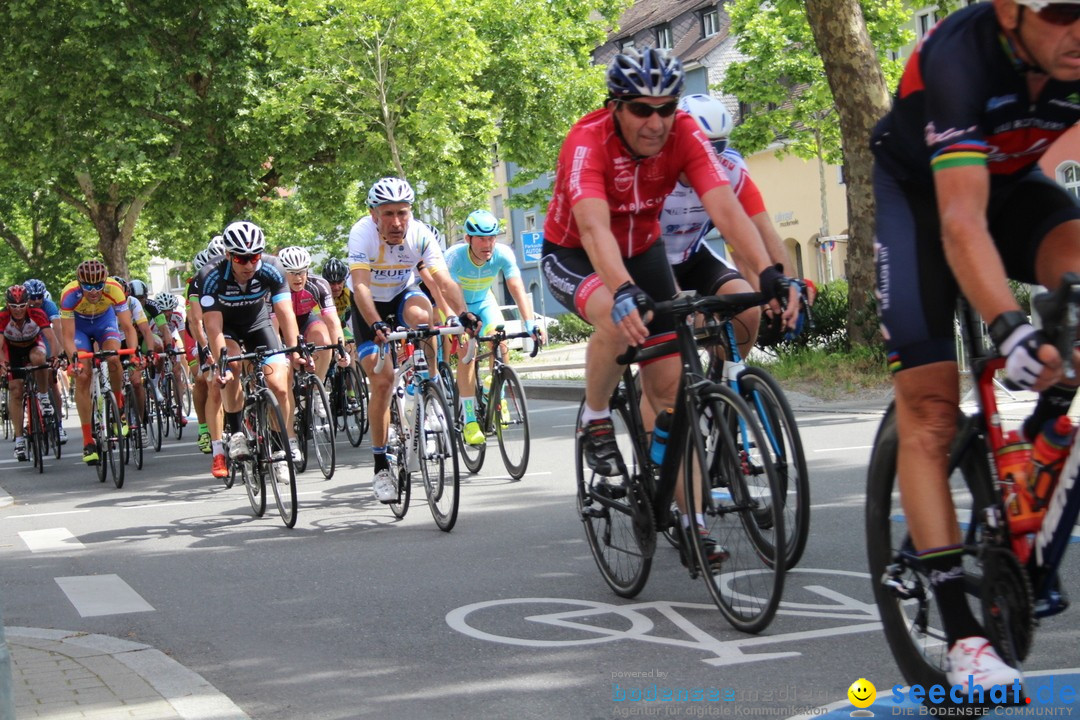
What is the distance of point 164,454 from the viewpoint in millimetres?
16625

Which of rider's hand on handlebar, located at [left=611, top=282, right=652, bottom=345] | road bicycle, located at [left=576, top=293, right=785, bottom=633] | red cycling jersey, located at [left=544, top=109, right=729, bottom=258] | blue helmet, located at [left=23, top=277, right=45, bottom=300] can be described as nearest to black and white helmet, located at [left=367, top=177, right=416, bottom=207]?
red cycling jersey, located at [left=544, top=109, right=729, bottom=258]

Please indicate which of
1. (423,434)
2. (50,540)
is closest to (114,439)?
(50,540)

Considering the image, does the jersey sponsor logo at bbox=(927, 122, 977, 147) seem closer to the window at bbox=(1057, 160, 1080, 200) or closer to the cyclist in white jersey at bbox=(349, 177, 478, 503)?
the cyclist in white jersey at bbox=(349, 177, 478, 503)

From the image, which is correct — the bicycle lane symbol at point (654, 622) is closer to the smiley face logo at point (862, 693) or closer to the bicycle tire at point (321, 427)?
the smiley face logo at point (862, 693)

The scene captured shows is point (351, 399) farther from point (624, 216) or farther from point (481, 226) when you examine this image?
point (624, 216)

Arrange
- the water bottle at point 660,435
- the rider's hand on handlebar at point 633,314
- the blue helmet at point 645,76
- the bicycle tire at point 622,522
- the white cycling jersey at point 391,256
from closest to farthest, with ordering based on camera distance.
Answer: the rider's hand on handlebar at point 633,314, the blue helmet at point 645,76, the water bottle at point 660,435, the bicycle tire at point 622,522, the white cycling jersey at point 391,256

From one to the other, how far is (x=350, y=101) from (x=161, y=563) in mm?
20850

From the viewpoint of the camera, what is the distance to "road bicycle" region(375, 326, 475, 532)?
330 inches

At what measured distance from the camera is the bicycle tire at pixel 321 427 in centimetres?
1191

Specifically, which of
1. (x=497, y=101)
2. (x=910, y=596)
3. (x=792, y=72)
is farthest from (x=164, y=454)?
(x=792, y=72)

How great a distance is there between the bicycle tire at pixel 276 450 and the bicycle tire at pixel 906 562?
231 inches

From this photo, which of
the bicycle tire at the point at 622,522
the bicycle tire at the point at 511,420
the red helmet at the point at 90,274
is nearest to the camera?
the bicycle tire at the point at 622,522

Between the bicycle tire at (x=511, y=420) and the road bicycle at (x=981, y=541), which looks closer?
the road bicycle at (x=981, y=541)

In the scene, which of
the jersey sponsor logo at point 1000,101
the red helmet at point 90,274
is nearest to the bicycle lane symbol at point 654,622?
the jersey sponsor logo at point 1000,101
